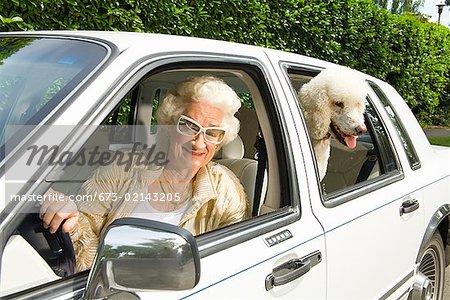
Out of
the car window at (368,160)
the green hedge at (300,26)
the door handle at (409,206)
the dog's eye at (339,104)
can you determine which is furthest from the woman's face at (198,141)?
the green hedge at (300,26)

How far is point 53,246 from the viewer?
1.55 meters

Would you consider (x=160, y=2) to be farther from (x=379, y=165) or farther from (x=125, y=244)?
(x=125, y=244)

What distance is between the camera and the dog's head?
2.73 m

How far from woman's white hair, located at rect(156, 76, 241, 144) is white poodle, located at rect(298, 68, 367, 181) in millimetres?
775

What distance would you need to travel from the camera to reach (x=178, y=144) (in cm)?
199

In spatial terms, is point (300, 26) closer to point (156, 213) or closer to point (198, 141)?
point (198, 141)

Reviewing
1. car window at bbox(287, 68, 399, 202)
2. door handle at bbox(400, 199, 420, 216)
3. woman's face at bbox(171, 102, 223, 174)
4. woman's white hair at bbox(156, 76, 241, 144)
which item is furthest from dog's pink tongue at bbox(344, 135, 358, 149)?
woman's face at bbox(171, 102, 223, 174)

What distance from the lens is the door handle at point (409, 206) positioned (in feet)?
8.57

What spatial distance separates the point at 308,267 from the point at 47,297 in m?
1.02

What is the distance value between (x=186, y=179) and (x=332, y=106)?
1.22 meters

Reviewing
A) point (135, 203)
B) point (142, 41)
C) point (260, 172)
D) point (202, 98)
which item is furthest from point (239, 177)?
point (142, 41)

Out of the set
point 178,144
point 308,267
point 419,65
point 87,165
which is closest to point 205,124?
point 178,144

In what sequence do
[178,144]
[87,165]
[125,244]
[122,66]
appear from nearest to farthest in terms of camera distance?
[125,244] → [122,66] → [87,165] → [178,144]

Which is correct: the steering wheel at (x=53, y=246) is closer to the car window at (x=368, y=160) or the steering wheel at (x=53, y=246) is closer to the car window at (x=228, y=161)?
the car window at (x=228, y=161)
